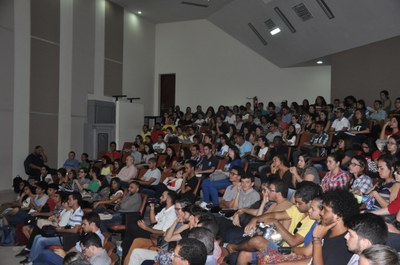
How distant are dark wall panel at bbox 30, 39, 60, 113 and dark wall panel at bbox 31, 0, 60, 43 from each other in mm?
220

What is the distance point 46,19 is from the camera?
1173 cm

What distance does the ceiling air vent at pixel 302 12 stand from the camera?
34.6 ft

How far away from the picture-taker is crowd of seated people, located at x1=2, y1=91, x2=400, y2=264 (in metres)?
3.91

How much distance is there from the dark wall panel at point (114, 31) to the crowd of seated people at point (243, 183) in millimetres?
2852

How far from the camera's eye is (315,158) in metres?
7.73

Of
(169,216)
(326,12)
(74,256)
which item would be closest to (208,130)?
(326,12)

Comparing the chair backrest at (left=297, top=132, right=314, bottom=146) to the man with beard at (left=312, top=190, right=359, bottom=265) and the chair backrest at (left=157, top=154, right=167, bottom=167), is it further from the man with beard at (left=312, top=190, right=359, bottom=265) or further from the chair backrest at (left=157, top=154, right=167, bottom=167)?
the man with beard at (left=312, top=190, right=359, bottom=265)

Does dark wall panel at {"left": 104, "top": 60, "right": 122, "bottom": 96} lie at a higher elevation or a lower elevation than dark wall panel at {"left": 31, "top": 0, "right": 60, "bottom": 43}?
lower

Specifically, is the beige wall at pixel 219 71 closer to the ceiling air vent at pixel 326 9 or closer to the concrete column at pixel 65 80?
the ceiling air vent at pixel 326 9

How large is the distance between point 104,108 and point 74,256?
10425 mm

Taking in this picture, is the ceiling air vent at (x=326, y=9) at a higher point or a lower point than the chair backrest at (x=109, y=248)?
higher

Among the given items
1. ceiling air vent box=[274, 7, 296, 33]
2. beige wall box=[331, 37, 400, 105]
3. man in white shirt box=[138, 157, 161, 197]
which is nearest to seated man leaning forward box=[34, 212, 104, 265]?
man in white shirt box=[138, 157, 161, 197]

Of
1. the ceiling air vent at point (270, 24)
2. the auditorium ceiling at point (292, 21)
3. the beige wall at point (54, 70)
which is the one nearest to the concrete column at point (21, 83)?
the beige wall at point (54, 70)

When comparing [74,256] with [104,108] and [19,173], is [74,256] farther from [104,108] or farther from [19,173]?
[104,108]
